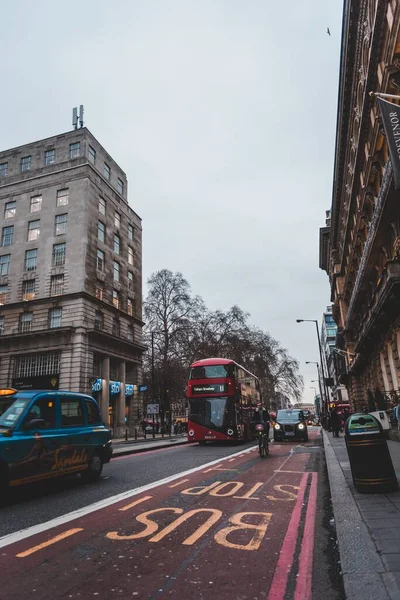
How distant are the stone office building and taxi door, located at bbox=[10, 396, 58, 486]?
23535 millimetres

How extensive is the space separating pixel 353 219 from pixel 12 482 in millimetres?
26309

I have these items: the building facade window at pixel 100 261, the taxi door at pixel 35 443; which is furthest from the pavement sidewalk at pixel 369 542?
the building facade window at pixel 100 261

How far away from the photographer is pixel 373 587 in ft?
9.54

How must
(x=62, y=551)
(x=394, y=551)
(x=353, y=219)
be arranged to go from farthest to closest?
(x=353, y=219) < (x=62, y=551) < (x=394, y=551)

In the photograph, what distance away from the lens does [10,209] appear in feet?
126

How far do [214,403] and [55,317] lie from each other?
737 inches

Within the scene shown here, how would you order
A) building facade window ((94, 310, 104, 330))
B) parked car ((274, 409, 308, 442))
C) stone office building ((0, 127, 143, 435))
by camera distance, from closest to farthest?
parked car ((274, 409, 308, 442)), stone office building ((0, 127, 143, 435)), building facade window ((94, 310, 104, 330))

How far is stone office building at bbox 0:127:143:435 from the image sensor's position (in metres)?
31.8

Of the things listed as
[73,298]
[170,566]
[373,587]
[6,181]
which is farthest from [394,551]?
[6,181]

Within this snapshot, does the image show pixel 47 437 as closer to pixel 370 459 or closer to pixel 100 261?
pixel 370 459

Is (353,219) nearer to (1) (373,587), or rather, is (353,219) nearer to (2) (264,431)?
(2) (264,431)

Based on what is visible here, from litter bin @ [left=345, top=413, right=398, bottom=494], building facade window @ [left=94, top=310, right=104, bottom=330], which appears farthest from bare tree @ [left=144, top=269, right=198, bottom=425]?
litter bin @ [left=345, top=413, right=398, bottom=494]

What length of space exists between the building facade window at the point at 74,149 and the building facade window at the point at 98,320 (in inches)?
621

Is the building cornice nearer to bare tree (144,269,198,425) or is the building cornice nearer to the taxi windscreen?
bare tree (144,269,198,425)
